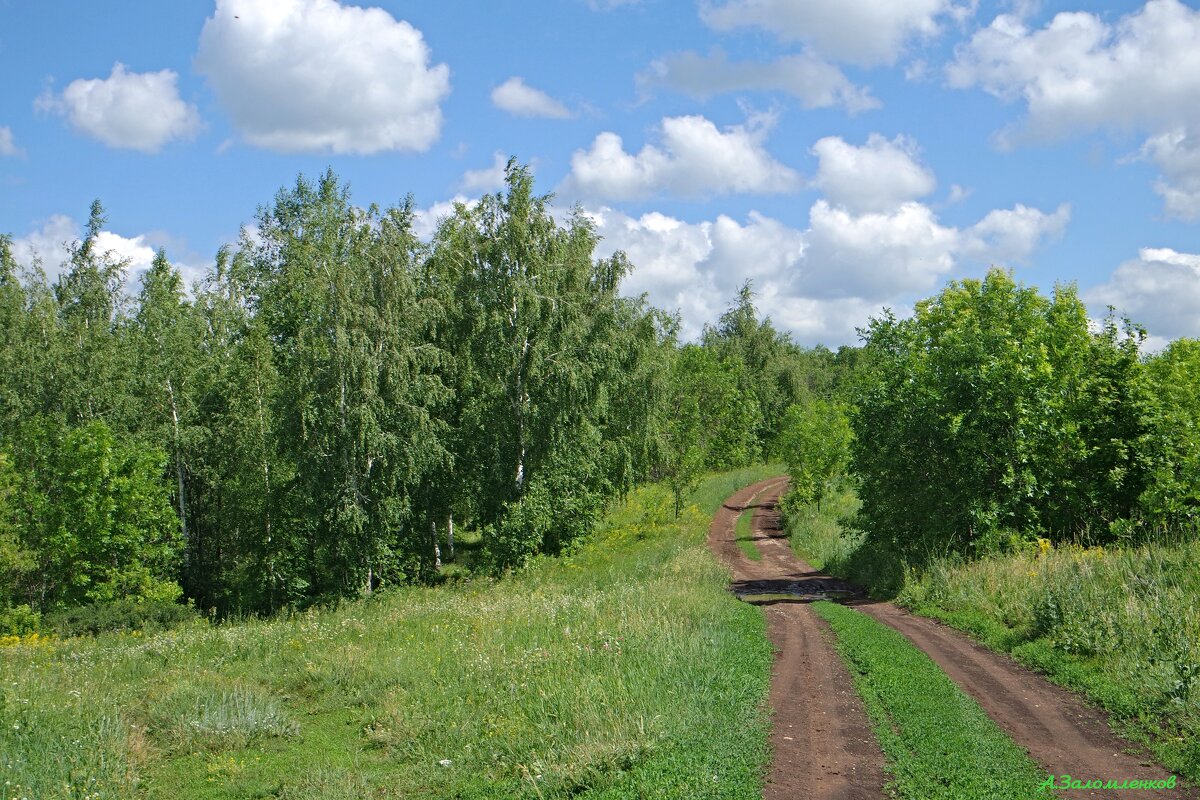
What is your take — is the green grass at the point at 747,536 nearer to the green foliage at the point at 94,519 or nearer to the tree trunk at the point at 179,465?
the green foliage at the point at 94,519

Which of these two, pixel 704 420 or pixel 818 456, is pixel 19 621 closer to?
pixel 818 456

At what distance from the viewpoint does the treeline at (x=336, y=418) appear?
28828mm

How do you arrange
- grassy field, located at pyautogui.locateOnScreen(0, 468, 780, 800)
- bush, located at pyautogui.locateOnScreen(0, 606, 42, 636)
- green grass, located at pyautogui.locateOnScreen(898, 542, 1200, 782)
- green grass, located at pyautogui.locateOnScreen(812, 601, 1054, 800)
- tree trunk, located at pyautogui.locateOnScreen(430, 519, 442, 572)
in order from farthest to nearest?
tree trunk, located at pyautogui.locateOnScreen(430, 519, 442, 572) < bush, located at pyautogui.locateOnScreen(0, 606, 42, 636) < green grass, located at pyautogui.locateOnScreen(898, 542, 1200, 782) < grassy field, located at pyautogui.locateOnScreen(0, 468, 780, 800) < green grass, located at pyautogui.locateOnScreen(812, 601, 1054, 800)

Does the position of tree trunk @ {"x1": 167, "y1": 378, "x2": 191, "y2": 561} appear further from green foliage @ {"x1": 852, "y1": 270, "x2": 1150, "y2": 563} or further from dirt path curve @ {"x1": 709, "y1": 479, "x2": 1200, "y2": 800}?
green foliage @ {"x1": 852, "y1": 270, "x2": 1150, "y2": 563}

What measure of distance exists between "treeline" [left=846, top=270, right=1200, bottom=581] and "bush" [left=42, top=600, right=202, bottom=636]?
2398cm

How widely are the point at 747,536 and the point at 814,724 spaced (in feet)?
98.8

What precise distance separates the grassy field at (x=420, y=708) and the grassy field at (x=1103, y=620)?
Result: 4.61 m

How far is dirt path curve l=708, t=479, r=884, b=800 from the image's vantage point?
859 cm

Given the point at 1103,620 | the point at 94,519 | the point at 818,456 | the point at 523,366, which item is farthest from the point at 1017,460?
the point at 94,519

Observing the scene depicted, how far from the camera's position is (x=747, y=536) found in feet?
132

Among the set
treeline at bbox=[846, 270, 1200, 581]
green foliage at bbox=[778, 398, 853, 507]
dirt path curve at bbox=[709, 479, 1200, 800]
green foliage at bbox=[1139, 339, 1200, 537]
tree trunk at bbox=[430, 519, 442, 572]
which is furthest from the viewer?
green foliage at bbox=[778, 398, 853, 507]

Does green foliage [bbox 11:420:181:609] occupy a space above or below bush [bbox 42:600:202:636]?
above

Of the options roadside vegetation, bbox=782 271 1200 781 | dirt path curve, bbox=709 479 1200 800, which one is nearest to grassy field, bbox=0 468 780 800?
dirt path curve, bbox=709 479 1200 800

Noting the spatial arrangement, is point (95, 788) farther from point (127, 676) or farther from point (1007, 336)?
point (1007, 336)
